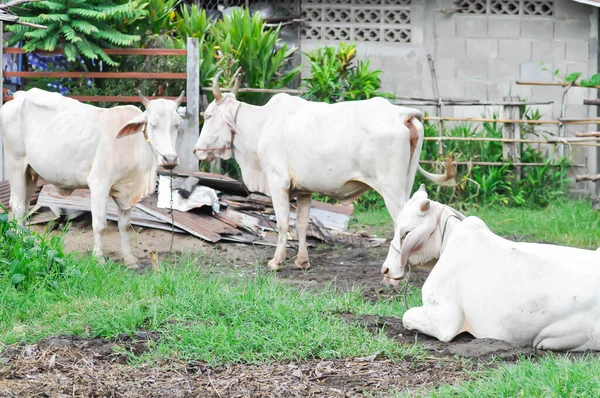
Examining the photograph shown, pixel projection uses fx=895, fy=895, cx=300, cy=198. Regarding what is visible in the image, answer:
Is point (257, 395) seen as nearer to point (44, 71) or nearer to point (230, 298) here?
point (230, 298)

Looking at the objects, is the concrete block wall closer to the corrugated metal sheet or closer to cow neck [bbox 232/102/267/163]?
cow neck [bbox 232/102/267/163]

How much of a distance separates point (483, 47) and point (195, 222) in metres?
6.33

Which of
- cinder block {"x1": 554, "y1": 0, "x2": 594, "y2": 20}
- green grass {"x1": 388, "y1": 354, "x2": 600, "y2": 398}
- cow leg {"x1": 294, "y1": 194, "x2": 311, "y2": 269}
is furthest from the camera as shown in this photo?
cinder block {"x1": 554, "y1": 0, "x2": 594, "y2": 20}

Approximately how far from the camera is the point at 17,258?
665 centimetres

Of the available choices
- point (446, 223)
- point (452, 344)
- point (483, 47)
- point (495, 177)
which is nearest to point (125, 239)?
point (446, 223)

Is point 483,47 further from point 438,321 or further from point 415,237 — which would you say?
point 438,321

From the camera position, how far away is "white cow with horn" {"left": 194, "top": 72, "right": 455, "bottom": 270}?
816 cm

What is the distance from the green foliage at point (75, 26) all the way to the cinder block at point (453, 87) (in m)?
4.83

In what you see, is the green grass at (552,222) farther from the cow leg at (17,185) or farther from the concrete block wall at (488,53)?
the cow leg at (17,185)

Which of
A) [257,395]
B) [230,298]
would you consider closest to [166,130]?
[230,298]

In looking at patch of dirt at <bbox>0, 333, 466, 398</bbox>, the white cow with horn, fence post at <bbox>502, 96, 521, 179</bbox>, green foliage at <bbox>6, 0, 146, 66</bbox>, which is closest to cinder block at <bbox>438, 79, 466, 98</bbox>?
fence post at <bbox>502, 96, 521, 179</bbox>

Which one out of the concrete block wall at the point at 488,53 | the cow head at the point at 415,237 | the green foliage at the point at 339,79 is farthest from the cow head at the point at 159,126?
the concrete block wall at the point at 488,53

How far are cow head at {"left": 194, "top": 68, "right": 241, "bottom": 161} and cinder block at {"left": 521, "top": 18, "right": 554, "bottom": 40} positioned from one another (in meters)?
6.32

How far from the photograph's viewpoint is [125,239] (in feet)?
28.1
